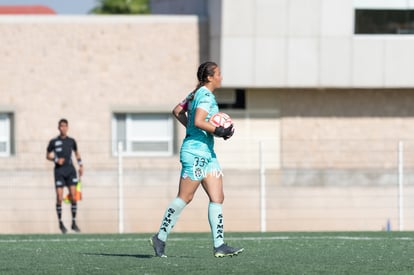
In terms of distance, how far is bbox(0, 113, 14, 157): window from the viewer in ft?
103

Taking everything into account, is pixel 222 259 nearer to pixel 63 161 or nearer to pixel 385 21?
pixel 63 161

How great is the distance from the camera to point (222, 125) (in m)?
12.4

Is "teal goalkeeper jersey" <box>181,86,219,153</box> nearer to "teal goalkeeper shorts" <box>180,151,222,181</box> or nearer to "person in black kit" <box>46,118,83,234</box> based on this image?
"teal goalkeeper shorts" <box>180,151,222,181</box>

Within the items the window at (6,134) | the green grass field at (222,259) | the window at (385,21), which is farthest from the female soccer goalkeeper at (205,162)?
the window at (385,21)

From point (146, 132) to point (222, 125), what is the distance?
19909 millimetres

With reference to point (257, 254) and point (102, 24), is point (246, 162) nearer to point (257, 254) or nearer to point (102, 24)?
point (102, 24)

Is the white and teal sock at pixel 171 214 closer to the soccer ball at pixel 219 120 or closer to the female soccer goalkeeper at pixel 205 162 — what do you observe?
the female soccer goalkeeper at pixel 205 162

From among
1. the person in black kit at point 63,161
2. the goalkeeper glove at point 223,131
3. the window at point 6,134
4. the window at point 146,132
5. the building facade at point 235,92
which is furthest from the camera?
the window at point 146,132

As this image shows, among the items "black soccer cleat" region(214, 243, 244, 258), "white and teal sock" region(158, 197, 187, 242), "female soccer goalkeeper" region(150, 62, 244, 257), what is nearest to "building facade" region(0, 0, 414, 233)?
"white and teal sock" region(158, 197, 187, 242)

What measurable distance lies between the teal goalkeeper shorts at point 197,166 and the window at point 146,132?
1964 cm

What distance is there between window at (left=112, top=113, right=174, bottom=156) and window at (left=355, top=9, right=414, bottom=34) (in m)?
5.17

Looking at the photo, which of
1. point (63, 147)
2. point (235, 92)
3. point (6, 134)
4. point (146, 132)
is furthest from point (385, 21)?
point (63, 147)

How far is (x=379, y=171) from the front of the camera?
30984 mm

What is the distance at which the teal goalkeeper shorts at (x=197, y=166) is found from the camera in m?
12.5
